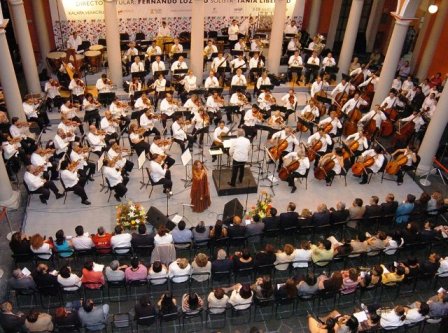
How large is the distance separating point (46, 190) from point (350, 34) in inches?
524

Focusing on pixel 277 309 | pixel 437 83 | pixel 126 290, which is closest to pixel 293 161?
pixel 277 309

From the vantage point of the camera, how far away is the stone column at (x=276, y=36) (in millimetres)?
18044

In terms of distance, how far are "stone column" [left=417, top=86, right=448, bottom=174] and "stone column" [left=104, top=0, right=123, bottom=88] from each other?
11.1 metres

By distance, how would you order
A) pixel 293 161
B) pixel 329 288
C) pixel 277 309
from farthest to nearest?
pixel 293 161 < pixel 277 309 < pixel 329 288

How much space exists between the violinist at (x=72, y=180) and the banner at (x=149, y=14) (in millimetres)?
9329

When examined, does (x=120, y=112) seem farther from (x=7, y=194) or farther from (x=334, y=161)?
(x=334, y=161)

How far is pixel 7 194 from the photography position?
485 inches

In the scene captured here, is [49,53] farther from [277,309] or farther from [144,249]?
[277,309]

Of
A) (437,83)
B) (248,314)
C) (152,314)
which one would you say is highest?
(437,83)

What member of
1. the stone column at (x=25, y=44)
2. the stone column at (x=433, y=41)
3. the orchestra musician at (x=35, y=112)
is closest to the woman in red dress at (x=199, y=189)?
the orchestra musician at (x=35, y=112)

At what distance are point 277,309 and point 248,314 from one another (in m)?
0.66

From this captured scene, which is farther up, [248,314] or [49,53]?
[49,53]

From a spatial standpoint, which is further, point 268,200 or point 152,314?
point 268,200

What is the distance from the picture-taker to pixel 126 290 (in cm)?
1023
